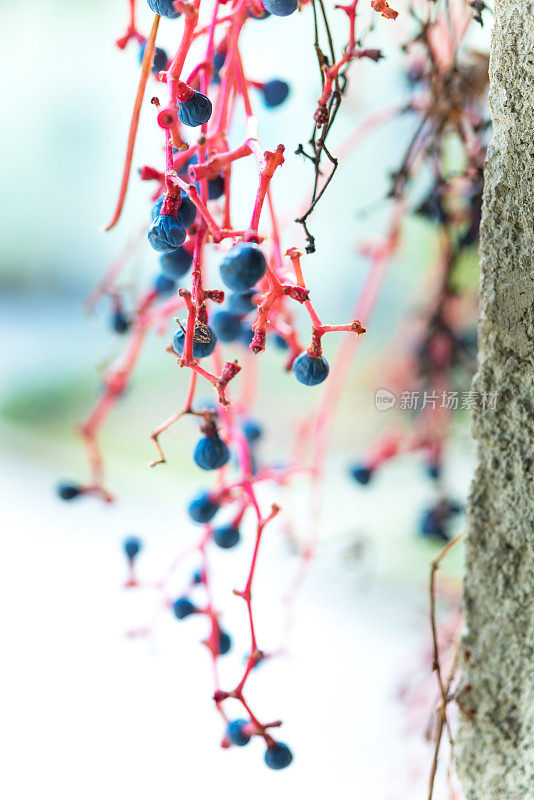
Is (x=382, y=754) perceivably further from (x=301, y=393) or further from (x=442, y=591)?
(x=301, y=393)

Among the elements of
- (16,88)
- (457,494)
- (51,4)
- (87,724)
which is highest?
(51,4)

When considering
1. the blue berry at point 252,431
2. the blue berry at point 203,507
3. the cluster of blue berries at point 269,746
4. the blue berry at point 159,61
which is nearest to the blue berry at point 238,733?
the cluster of blue berries at point 269,746

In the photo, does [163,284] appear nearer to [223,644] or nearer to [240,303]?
[240,303]

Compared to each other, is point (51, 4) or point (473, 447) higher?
point (51, 4)

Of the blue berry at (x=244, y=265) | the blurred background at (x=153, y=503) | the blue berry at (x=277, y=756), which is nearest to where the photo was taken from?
the blue berry at (x=244, y=265)

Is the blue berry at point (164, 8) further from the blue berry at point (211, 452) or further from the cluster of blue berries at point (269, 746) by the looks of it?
the cluster of blue berries at point (269, 746)

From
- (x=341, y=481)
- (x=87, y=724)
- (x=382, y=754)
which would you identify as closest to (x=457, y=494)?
(x=341, y=481)

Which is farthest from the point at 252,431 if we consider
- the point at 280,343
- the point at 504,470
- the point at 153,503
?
the point at 153,503
